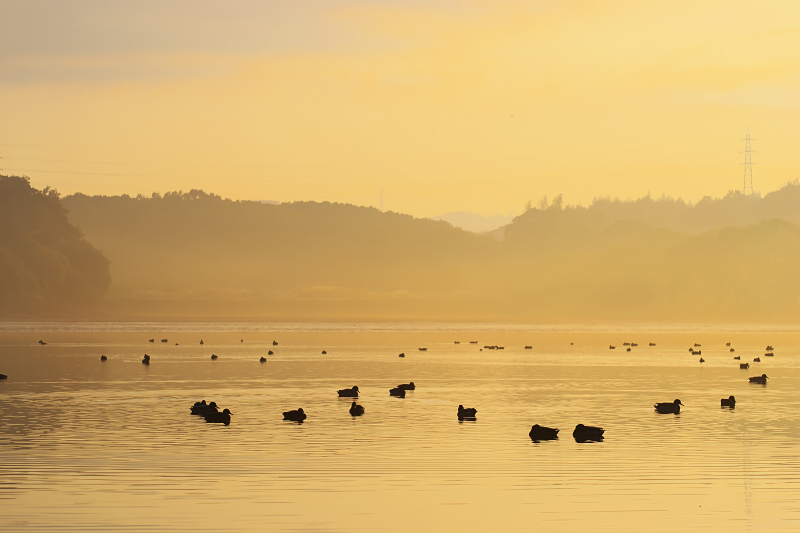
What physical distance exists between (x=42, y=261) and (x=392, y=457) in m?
163

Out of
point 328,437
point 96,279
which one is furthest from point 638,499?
point 96,279

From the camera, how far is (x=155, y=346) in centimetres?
10431

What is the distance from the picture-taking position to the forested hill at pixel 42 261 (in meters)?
173

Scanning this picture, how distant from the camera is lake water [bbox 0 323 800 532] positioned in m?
20.5

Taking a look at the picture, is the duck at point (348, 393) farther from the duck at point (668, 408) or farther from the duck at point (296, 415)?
the duck at point (668, 408)

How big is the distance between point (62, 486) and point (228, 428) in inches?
465

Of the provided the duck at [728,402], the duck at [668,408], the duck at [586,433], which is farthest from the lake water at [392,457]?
the duck at [728,402]

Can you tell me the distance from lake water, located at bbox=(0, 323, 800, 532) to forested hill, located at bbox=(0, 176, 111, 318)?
404 feet

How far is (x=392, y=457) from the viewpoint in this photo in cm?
2827

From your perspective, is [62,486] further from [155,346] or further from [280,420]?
[155,346]

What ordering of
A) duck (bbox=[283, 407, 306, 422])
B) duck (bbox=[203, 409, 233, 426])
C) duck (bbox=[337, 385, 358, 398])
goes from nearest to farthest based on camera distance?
duck (bbox=[203, 409, 233, 426])
duck (bbox=[283, 407, 306, 422])
duck (bbox=[337, 385, 358, 398])

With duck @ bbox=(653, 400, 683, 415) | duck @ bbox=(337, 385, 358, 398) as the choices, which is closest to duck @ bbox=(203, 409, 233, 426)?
duck @ bbox=(337, 385, 358, 398)

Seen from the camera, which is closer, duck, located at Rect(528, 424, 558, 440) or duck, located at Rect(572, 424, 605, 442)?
duck, located at Rect(528, 424, 558, 440)

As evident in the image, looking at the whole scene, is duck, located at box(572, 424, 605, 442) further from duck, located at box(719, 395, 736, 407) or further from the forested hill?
the forested hill
